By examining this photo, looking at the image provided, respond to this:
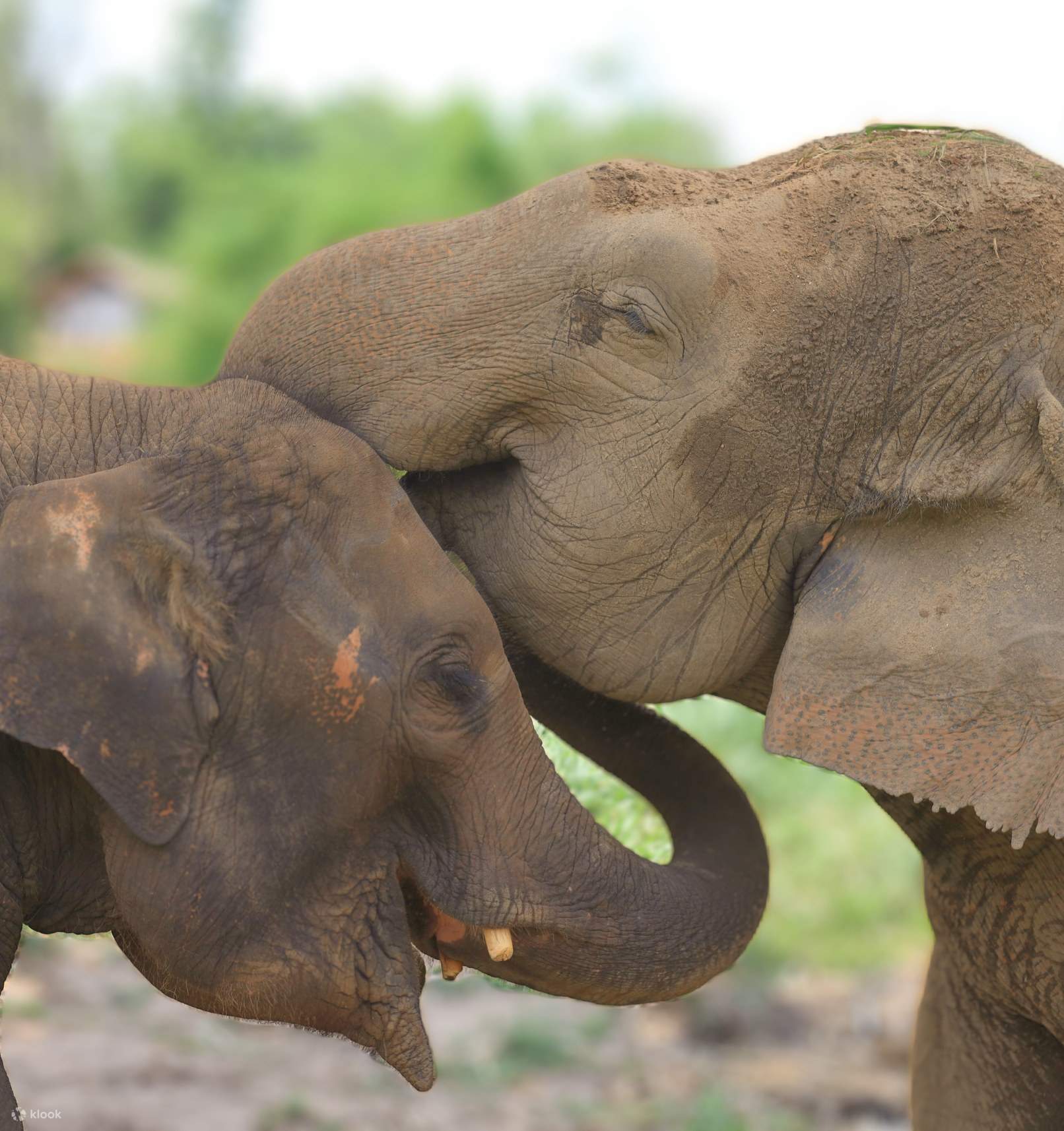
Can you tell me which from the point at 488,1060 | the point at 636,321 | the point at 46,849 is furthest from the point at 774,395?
the point at 488,1060

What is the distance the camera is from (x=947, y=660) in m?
2.19

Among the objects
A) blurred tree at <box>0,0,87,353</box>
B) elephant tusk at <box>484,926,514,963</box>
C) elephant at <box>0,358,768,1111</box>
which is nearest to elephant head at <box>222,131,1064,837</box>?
elephant at <box>0,358,768,1111</box>

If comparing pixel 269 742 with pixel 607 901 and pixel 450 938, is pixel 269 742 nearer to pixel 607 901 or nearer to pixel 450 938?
pixel 450 938

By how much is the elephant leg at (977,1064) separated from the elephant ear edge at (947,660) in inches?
30.2

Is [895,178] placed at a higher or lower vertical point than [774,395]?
higher

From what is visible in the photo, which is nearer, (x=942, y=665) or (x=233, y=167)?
(x=942, y=665)

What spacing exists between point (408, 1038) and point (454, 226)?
1147mm

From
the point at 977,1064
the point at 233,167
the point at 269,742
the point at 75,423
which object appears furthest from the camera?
the point at 233,167

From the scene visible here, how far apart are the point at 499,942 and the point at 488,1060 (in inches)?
121

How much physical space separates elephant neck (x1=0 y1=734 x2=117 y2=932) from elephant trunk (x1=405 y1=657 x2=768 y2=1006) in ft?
1.59

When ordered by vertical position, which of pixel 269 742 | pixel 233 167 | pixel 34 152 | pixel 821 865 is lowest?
pixel 34 152

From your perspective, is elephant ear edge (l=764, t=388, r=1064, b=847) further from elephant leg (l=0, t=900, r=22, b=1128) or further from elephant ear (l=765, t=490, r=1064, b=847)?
elephant leg (l=0, t=900, r=22, b=1128)

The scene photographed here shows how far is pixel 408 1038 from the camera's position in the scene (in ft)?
7.45

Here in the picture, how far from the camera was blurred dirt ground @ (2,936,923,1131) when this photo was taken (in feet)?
14.4
